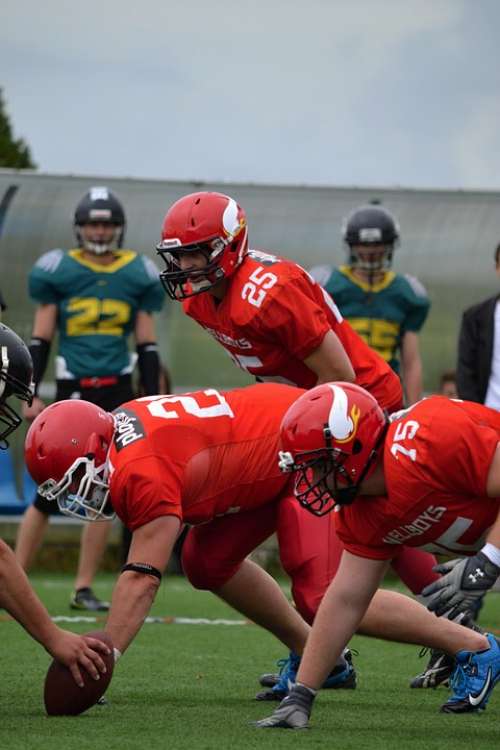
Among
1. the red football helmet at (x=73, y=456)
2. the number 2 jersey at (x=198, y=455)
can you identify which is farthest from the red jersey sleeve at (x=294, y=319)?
the red football helmet at (x=73, y=456)

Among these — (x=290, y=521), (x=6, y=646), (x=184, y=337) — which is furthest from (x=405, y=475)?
(x=184, y=337)

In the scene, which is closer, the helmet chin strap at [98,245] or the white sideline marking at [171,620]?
the white sideline marking at [171,620]

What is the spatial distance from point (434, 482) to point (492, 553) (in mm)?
254

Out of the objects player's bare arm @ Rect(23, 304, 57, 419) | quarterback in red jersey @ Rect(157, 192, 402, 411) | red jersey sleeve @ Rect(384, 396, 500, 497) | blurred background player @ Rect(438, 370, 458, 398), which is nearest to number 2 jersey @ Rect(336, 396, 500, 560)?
red jersey sleeve @ Rect(384, 396, 500, 497)

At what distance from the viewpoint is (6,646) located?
6.28 meters

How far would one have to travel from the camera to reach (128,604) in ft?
15.1

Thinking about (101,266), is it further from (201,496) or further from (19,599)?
(19,599)

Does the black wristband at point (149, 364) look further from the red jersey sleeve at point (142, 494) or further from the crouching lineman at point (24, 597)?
the crouching lineman at point (24, 597)

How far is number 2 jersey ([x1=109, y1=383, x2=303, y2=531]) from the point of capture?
463cm

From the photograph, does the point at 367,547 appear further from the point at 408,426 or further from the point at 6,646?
the point at 6,646

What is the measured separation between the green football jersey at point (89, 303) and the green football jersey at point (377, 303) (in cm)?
102

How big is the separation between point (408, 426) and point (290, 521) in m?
0.94

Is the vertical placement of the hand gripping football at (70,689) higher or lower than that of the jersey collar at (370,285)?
lower

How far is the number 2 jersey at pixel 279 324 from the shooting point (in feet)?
17.7
